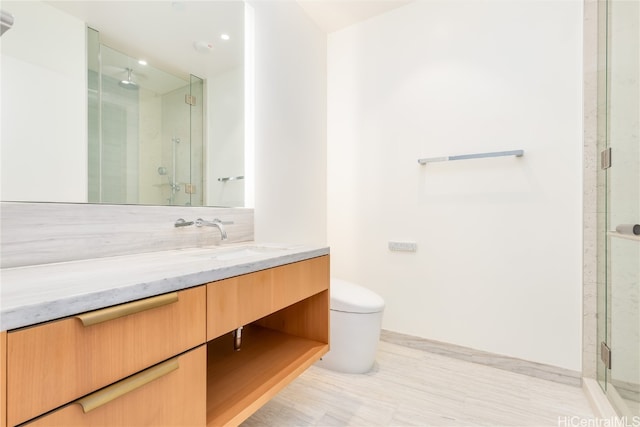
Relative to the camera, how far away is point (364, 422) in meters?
1.30

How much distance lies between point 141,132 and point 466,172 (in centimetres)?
179

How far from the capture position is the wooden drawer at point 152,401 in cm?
53

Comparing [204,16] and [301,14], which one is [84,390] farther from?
[301,14]

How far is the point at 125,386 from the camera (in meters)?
0.59

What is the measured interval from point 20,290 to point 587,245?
7.28 ft

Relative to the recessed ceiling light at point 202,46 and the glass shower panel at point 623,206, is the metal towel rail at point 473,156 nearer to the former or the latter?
the glass shower panel at point 623,206

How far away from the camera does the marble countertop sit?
0.49 m

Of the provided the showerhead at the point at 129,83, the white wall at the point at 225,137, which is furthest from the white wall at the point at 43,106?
the white wall at the point at 225,137

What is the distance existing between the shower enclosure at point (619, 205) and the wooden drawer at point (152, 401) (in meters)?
1.60

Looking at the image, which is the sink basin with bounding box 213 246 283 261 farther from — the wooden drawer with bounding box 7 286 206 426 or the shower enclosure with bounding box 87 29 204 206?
the wooden drawer with bounding box 7 286 206 426

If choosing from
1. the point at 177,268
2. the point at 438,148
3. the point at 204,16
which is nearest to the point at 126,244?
the point at 177,268

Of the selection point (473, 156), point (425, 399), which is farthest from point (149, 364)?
point (473, 156)

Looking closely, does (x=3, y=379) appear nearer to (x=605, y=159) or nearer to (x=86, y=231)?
(x=86, y=231)

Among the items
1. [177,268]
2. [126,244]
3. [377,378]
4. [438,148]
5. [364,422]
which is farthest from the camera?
[438,148]
